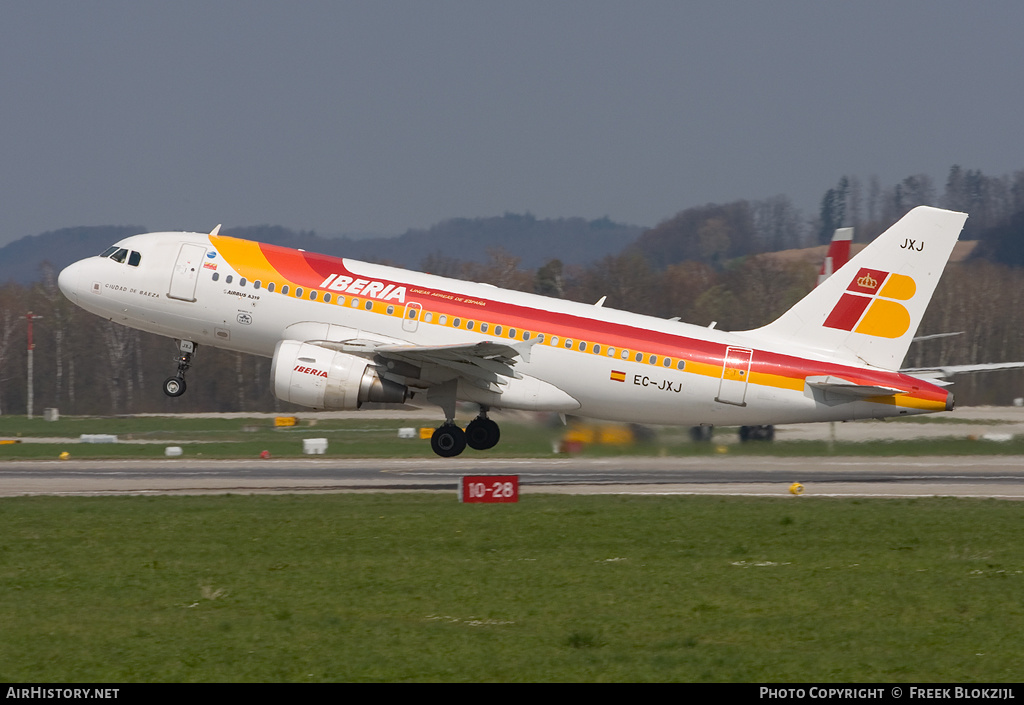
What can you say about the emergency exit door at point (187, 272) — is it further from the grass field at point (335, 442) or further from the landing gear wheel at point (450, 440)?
the grass field at point (335, 442)

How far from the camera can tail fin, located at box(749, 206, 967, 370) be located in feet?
105

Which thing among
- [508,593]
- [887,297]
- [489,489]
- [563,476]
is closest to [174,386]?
[563,476]

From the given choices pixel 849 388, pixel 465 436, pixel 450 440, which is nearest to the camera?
pixel 849 388

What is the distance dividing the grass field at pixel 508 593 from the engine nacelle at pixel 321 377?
17.6 feet

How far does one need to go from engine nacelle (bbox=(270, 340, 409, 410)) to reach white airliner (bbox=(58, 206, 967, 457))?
0.62 metres

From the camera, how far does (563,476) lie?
34.4 meters

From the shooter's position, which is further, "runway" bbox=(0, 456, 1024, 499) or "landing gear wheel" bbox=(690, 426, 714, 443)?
"landing gear wheel" bbox=(690, 426, 714, 443)

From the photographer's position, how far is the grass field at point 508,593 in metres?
12.6

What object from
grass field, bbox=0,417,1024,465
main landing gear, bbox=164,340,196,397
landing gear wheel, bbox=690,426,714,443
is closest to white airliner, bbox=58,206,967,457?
main landing gear, bbox=164,340,196,397

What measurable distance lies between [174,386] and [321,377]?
19.1 ft

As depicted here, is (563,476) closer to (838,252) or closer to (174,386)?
(174,386)

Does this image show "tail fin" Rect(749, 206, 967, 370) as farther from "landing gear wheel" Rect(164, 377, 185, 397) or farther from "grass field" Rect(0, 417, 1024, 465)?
"landing gear wheel" Rect(164, 377, 185, 397)

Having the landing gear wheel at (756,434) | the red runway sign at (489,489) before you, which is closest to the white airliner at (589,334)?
the red runway sign at (489,489)
